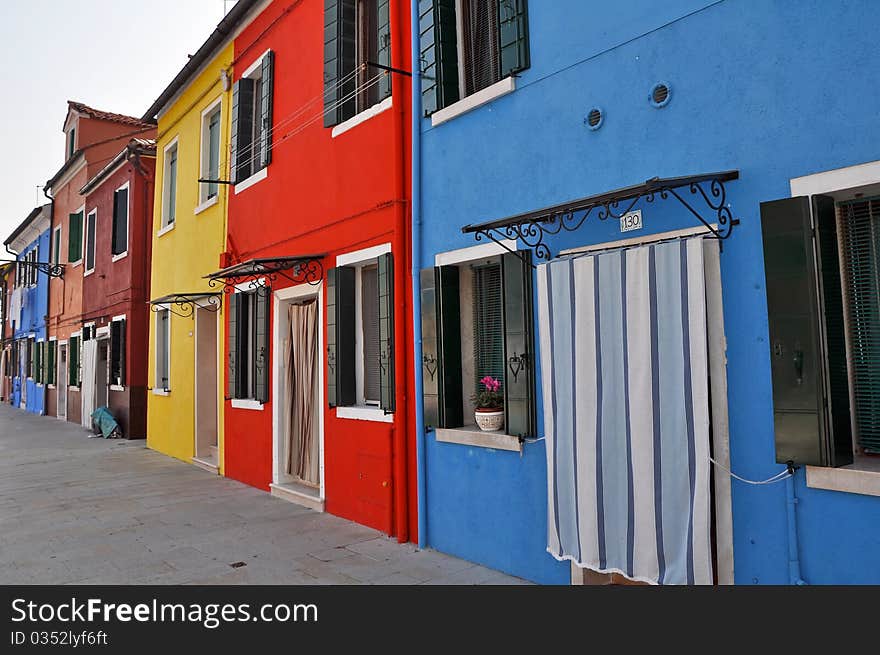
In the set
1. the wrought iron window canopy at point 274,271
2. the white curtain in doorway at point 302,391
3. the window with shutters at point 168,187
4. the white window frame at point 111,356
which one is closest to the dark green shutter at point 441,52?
the wrought iron window canopy at point 274,271

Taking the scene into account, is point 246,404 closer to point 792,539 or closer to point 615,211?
point 615,211

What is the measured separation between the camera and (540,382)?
17.3ft

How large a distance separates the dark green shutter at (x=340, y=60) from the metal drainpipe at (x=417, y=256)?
1.26 meters

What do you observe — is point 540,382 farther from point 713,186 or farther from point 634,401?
point 713,186

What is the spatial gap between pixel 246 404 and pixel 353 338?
322cm

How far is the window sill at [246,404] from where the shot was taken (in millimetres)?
9669

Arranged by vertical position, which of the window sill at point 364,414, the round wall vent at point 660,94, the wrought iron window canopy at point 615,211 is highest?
the round wall vent at point 660,94

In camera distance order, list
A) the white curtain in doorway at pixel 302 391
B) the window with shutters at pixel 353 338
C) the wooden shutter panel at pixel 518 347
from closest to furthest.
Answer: the wooden shutter panel at pixel 518 347
the window with shutters at pixel 353 338
the white curtain in doorway at pixel 302 391

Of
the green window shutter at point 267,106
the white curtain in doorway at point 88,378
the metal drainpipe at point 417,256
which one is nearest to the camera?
the metal drainpipe at point 417,256

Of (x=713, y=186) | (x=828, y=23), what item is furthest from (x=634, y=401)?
(x=828, y=23)

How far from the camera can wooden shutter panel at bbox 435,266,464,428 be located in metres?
6.09

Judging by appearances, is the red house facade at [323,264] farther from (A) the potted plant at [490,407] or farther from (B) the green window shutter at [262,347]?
Result: (A) the potted plant at [490,407]

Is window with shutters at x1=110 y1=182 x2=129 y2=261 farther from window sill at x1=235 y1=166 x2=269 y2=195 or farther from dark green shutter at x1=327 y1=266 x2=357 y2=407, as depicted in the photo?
dark green shutter at x1=327 y1=266 x2=357 y2=407

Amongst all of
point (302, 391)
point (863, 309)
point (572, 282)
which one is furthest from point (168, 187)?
point (863, 309)
